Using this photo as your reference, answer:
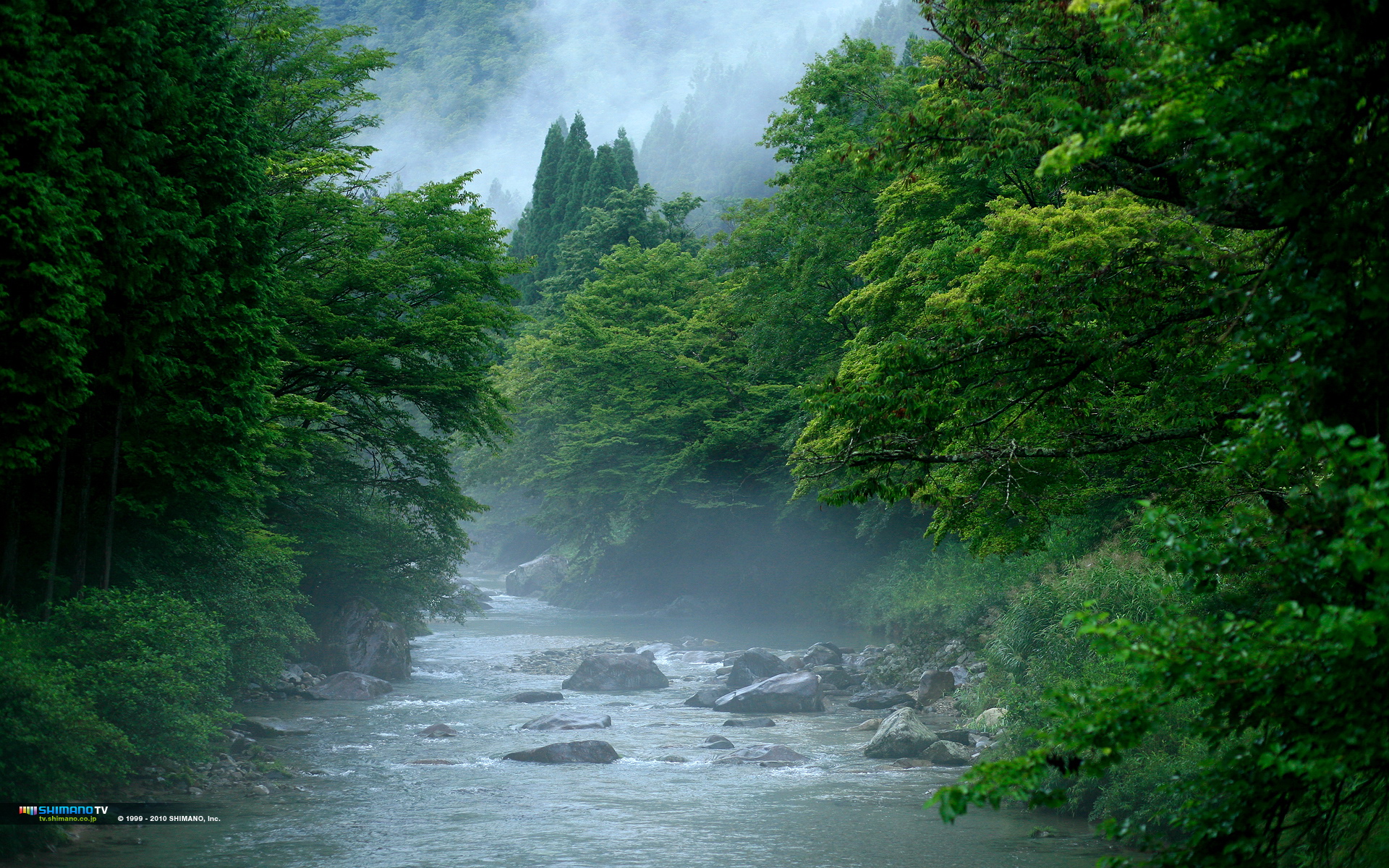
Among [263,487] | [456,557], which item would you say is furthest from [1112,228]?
[456,557]

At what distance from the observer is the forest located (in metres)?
4.00

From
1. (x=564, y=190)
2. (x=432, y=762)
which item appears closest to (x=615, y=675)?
(x=432, y=762)

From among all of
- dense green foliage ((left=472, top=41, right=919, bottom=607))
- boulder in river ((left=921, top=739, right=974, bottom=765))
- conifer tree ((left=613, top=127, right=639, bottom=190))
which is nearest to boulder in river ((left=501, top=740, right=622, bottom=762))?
boulder in river ((left=921, top=739, right=974, bottom=765))

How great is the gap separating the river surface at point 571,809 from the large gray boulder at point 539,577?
23398 mm

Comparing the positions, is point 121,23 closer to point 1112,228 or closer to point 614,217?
point 1112,228

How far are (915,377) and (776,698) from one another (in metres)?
13.0

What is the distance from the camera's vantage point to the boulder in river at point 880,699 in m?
19.8

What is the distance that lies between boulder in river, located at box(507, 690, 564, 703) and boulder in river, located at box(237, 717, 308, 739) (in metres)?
4.39

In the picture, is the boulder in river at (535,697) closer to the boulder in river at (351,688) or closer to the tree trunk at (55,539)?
the boulder in river at (351,688)

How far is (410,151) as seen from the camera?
170125 mm

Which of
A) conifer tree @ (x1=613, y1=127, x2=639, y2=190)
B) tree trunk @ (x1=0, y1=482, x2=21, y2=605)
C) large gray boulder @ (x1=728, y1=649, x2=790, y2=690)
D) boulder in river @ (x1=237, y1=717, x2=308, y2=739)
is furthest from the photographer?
conifer tree @ (x1=613, y1=127, x2=639, y2=190)

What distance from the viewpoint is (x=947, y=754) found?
586 inches

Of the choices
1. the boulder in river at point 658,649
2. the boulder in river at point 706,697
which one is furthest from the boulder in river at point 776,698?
the boulder in river at point 658,649

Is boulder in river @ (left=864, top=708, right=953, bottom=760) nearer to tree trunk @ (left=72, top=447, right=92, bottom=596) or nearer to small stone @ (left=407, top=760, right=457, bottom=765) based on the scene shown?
small stone @ (left=407, top=760, right=457, bottom=765)
